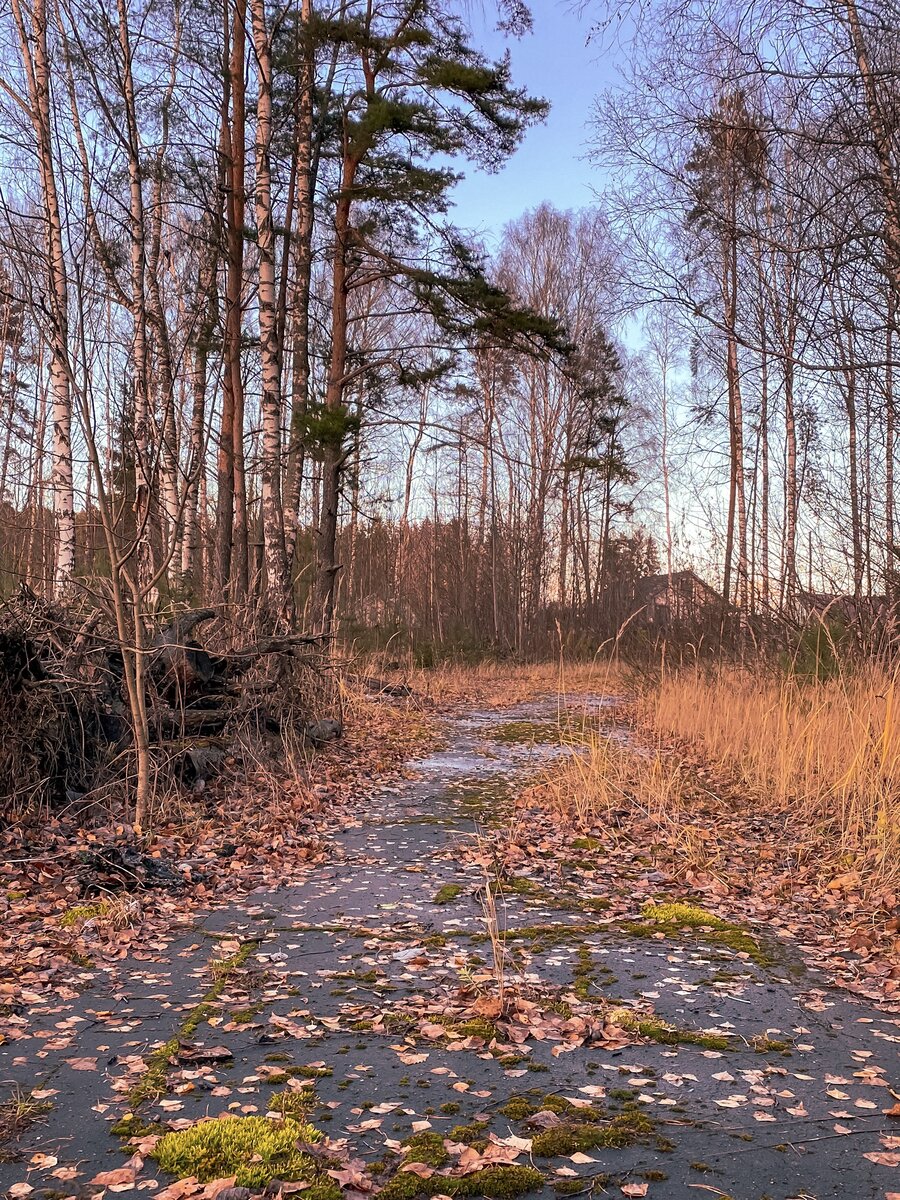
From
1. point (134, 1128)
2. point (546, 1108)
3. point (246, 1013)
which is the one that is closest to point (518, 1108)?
point (546, 1108)

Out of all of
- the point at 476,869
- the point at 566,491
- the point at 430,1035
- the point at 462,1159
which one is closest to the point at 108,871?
the point at 476,869

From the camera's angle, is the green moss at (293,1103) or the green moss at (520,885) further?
the green moss at (520,885)

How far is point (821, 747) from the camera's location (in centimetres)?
662

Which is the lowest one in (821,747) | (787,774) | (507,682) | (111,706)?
(507,682)

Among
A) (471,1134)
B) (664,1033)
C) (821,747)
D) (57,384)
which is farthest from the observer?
(57,384)

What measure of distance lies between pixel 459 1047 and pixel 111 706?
4685mm

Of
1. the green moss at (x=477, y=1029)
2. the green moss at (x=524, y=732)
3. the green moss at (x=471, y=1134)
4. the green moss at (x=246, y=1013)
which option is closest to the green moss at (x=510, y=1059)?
the green moss at (x=477, y=1029)

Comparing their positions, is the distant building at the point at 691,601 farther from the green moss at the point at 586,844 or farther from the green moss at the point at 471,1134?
the green moss at the point at 471,1134

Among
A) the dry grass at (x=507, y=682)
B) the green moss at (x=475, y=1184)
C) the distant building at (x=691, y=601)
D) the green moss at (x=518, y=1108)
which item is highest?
the distant building at (x=691, y=601)

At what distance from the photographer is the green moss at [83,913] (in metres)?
4.48

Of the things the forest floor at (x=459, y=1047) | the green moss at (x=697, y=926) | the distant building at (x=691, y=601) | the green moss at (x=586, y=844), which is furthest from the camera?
the distant building at (x=691, y=601)

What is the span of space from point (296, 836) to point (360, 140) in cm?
970

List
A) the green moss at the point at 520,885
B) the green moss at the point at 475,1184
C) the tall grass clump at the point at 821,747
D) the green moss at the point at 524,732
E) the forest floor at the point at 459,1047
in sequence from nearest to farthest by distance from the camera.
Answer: the green moss at the point at 475,1184
the forest floor at the point at 459,1047
the green moss at the point at 520,885
the tall grass clump at the point at 821,747
the green moss at the point at 524,732

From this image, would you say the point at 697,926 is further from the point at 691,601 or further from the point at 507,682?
the point at 507,682
